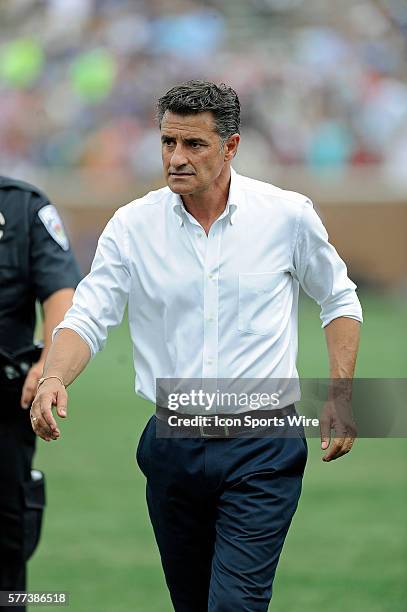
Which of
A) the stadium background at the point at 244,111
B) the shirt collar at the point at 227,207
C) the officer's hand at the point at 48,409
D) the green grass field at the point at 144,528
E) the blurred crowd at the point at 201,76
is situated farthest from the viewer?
the blurred crowd at the point at 201,76

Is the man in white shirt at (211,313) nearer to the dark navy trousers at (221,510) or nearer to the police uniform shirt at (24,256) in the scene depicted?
the dark navy trousers at (221,510)

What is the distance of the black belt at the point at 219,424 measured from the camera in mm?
4406

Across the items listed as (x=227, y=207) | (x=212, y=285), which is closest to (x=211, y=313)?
(x=212, y=285)

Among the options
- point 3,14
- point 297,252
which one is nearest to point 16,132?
point 3,14

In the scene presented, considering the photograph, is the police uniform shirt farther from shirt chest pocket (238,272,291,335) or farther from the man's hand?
shirt chest pocket (238,272,291,335)

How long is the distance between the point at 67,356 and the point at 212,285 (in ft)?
1.76

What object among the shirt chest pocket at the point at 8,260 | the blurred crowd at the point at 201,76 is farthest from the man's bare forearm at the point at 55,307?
the blurred crowd at the point at 201,76

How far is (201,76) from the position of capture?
65.7ft

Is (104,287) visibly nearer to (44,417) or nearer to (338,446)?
(44,417)

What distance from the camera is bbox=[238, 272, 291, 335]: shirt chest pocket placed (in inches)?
174

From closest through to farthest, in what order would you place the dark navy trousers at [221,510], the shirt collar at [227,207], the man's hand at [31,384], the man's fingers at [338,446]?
the dark navy trousers at [221,510] < the man's fingers at [338,446] < the shirt collar at [227,207] < the man's hand at [31,384]

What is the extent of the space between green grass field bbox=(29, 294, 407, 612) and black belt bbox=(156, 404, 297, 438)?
210cm

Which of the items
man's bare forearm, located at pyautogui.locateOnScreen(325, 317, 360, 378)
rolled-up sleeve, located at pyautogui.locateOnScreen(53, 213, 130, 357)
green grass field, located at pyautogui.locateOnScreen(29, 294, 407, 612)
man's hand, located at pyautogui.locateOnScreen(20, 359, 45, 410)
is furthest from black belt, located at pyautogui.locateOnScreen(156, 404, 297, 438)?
green grass field, located at pyautogui.locateOnScreen(29, 294, 407, 612)

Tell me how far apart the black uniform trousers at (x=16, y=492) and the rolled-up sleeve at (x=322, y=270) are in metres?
1.59
